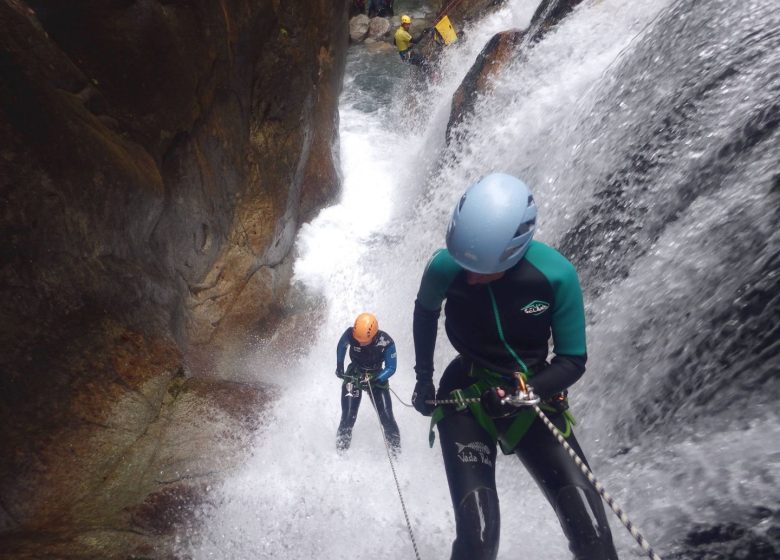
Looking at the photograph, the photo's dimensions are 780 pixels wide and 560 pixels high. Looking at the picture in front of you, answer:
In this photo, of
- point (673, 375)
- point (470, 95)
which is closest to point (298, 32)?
point (470, 95)

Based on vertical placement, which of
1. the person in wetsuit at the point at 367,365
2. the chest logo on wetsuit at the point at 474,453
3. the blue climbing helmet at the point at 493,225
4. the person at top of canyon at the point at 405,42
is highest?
the person at top of canyon at the point at 405,42

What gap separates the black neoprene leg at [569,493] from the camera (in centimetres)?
239

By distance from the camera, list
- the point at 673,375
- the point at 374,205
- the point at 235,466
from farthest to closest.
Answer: the point at 374,205
the point at 235,466
the point at 673,375

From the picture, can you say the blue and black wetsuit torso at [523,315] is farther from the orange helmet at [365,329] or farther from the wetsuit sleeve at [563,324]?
the orange helmet at [365,329]

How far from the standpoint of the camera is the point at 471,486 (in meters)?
2.65

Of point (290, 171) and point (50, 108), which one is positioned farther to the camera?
point (290, 171)

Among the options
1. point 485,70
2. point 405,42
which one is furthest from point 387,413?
point 405,42

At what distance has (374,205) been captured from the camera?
1034 centimetres

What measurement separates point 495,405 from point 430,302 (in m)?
0.66

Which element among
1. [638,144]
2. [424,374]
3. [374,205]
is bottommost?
[424,374]

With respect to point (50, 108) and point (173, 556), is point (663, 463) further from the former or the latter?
point (50, 108)

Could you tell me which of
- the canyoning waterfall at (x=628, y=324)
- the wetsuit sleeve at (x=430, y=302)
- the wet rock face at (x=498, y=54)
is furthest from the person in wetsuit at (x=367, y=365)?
the wet rock face at (x=498, y=54)

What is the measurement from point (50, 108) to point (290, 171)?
3.98 metres

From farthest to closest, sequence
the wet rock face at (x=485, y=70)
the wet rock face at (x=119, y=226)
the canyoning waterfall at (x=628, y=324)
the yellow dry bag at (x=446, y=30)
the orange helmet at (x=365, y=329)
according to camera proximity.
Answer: the yellow dry bag at (x=446, y=30) → the wet rock face at (x=485, y=70) → the orange helmet at (x=365, y=329) → the wet rock face at (x=119, y=226) → the canyoning waterfall at (x=628, y=324)
